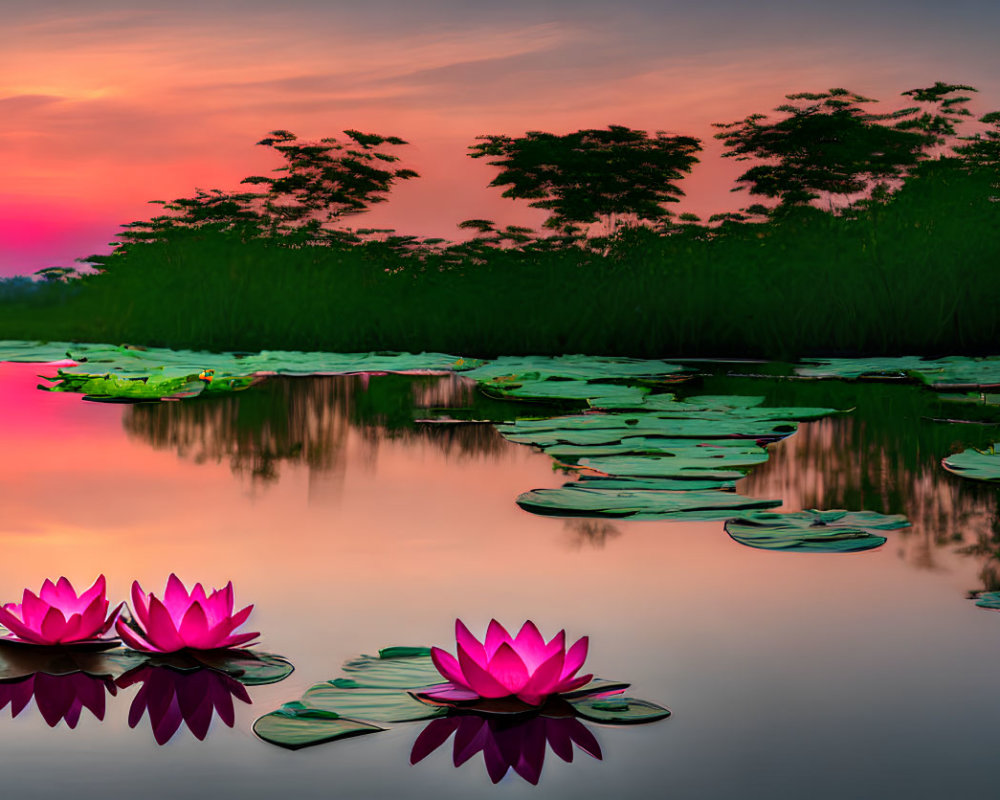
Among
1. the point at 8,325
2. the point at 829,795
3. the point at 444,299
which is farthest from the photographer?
the point at 8,325

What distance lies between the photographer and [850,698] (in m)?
1.36

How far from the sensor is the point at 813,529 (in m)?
2.37

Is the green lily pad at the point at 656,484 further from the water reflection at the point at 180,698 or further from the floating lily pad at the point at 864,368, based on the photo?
the floating lily pad at the point at 864,368

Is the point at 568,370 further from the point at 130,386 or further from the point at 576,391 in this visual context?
the point at 130,386

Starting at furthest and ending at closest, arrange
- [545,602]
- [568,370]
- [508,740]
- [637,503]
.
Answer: [568,370], [637,503], [545,602], [508,740]

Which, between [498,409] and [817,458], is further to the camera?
[498,409]

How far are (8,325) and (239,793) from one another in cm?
1455

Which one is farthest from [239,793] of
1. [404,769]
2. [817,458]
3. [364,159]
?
[364,159]

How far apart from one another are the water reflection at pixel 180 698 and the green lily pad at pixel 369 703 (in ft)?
0.32

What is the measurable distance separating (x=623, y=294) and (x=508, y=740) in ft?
28.6

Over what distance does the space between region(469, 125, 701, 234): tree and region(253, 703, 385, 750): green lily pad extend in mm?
17795

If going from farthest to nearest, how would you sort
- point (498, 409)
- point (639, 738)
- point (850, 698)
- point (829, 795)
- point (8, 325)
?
point (8, 325) → point (498, 409) → point (850, 698) → point (639, 738) → point (829, 795)

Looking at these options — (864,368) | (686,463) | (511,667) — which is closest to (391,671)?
(511,667)

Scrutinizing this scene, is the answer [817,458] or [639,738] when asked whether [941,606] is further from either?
[817,458]
